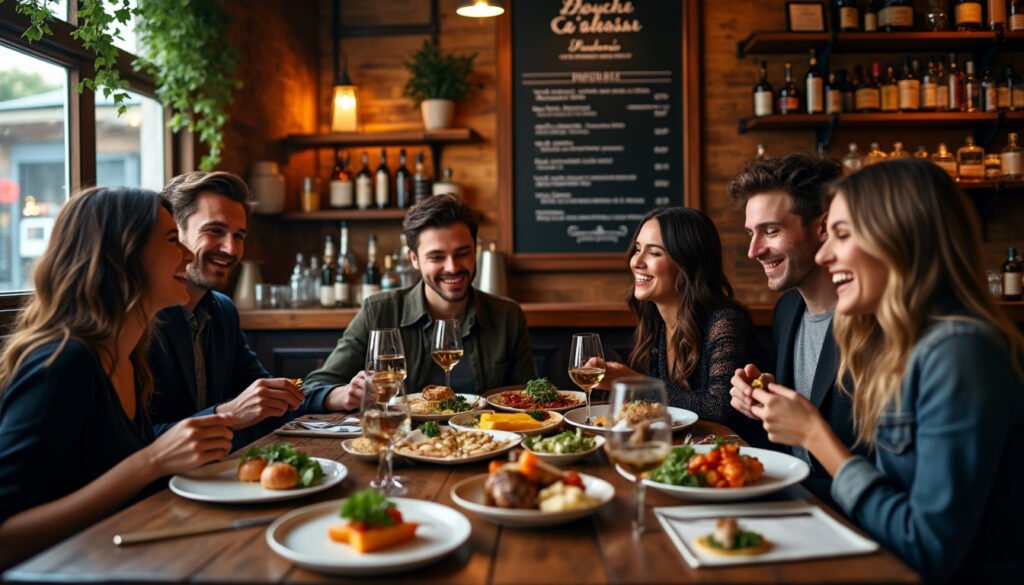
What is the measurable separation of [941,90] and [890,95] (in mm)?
256

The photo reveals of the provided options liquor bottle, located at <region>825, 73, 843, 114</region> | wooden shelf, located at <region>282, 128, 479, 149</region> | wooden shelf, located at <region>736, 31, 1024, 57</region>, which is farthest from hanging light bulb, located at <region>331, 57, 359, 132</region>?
liquor bottle, located at <region>825, 73, 843, 114</region>

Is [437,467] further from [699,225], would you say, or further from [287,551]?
[699,225]

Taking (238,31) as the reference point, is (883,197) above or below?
below

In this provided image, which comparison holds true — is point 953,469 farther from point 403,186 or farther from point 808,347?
point 403,186

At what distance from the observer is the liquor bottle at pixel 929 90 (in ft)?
14.4

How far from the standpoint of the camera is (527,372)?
3.07 meters

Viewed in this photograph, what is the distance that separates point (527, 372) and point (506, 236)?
1.82 metres

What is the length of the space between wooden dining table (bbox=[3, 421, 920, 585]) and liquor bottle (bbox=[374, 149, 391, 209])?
3.39 metres

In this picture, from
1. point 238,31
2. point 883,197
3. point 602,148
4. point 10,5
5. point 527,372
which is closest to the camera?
point 883,197

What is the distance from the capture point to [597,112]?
4730 mm

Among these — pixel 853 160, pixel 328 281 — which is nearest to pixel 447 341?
pixel 328 281

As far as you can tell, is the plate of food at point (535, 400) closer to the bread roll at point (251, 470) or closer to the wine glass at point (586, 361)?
the wine glass at point (586, 361)

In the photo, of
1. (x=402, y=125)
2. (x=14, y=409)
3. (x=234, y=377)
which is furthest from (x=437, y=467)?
(x=402, y=125)

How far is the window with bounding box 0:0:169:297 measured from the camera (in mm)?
2785
